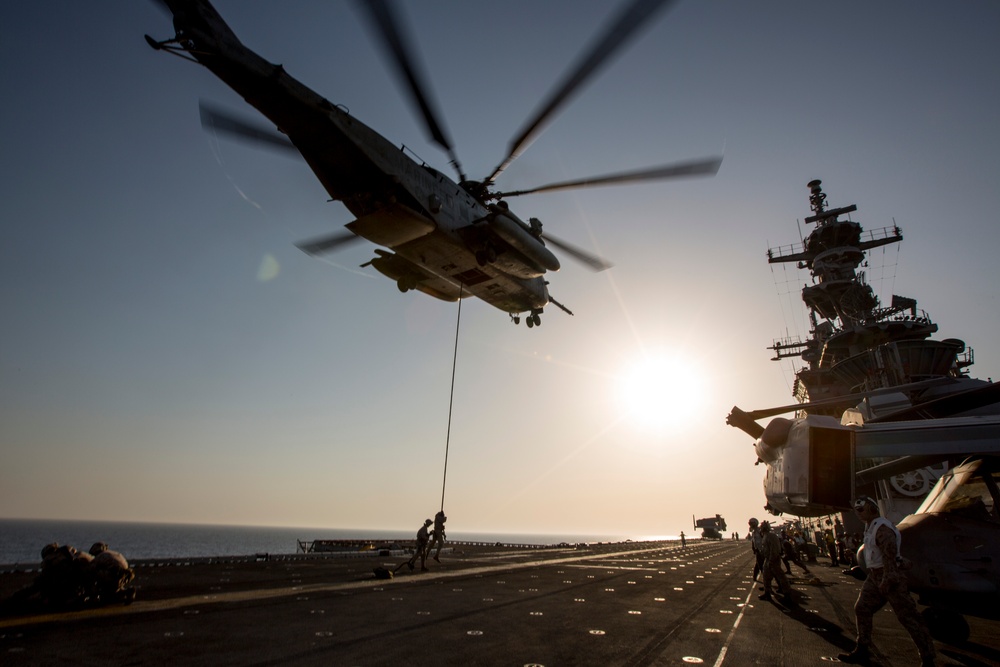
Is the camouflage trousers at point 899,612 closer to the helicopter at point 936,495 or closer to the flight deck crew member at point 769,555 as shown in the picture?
the helicopter at point 936,495

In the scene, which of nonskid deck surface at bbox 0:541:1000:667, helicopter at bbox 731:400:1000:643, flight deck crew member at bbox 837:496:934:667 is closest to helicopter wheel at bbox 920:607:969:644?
helicopter at bbox 731:400:1000:643

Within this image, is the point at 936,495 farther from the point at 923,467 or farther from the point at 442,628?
the point at 442,628

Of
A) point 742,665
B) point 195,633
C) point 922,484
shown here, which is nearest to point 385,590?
point 195,633

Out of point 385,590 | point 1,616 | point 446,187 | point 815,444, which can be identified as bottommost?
point 385,590

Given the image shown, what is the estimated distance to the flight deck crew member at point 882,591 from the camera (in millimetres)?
6152

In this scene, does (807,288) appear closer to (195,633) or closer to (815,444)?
(815,444)

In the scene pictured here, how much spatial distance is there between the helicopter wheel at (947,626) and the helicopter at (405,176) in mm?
9149

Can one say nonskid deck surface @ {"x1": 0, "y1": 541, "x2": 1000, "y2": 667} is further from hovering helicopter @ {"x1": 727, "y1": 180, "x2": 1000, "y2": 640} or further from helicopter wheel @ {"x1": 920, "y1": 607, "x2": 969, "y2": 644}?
hovering helicopter @ {"x1": 727, "y1": 180, "x2": 1000, "y2": 640}

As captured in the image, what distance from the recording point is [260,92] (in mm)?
12164

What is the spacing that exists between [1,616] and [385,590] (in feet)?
22.2

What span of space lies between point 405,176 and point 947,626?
1481 centimetres

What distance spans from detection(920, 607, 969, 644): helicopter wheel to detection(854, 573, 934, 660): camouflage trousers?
1.82 metres

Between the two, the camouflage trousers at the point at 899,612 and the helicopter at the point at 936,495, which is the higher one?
the helicopter at the point at 936,495

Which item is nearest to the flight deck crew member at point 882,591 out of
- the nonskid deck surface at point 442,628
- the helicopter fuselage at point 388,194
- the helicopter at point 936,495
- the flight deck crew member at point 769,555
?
the nonskid deck surface at point 442,628
